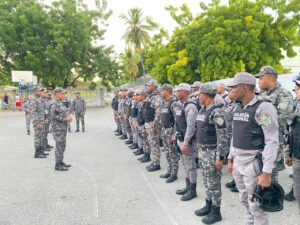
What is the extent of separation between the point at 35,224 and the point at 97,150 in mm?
5114

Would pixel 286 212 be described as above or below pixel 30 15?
below

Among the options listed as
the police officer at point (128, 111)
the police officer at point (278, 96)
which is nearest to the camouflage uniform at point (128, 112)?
the police officer at point (128, 111)

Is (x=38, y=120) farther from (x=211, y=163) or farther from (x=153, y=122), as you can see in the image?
(x=211, y=163)

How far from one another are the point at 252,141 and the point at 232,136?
0.32 meters

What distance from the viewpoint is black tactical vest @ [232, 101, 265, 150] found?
9.32 feet

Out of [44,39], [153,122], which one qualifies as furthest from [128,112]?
[44,39]

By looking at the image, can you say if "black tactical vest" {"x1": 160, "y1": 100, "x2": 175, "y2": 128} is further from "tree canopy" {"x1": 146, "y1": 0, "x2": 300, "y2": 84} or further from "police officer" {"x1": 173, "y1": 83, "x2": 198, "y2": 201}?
"tree canopy" {"x1": 146, "y1": 0, "x2": 300, "y2": 84}

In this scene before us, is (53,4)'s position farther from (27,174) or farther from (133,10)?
(27,174)

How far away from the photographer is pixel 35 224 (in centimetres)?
385

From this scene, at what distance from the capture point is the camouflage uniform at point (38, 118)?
303 inches

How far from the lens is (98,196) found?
488cm

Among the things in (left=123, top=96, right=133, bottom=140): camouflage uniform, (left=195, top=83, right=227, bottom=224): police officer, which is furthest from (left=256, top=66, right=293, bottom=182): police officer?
(left=123, top=96, right=133, bottom=140): camouflage uniform

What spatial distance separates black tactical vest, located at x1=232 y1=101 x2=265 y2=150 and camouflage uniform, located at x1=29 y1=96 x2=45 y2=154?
6243 mm

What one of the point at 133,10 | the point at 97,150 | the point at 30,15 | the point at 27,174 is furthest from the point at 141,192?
the point at 133,10
